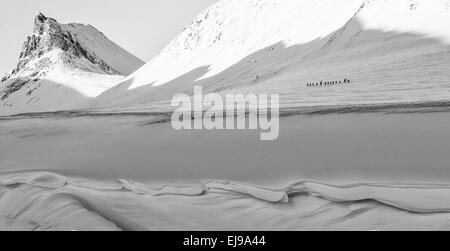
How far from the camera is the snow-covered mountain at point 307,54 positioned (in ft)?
45.8

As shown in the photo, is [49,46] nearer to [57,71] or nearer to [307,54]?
[57,71]

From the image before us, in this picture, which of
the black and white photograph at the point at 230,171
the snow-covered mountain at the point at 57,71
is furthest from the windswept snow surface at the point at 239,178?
the snow-covered mountain at the point at 57,71

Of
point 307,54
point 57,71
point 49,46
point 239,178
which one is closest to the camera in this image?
point 239,178

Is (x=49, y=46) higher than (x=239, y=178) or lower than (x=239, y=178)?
higher

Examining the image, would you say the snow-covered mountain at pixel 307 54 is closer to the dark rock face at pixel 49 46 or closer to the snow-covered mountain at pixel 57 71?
the snow-covered mountain at pixel 57 71

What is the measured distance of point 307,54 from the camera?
128ft

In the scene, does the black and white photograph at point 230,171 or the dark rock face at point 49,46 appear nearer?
the black and white photograph at point 230,171

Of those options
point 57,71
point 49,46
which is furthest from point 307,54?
point 49,46

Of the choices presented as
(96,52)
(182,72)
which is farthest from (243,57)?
(96,52)

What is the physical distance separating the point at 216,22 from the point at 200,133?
79.2m

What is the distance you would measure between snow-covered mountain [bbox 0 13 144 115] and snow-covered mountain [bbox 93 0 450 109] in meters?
17.0

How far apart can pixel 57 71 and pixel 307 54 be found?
89620 mm

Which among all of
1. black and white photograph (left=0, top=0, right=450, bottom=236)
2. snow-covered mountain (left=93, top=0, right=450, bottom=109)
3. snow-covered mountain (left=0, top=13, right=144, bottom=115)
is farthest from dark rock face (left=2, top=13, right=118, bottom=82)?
black and white photograph (left=0, top=0, right=450, bottom=236)

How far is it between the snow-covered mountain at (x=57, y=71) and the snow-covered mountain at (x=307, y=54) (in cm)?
1698
